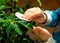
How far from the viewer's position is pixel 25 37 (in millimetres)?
855

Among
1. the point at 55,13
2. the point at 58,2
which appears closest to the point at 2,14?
the point at 55,13

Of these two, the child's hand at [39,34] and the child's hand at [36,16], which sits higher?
Result: the child's hand at [36,16]

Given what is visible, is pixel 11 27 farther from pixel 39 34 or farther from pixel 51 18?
pixel 51 18

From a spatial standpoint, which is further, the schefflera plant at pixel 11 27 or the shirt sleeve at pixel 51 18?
the shirt sleeve at pixel 51 18

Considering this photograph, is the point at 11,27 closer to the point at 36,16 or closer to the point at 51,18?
the point at 36,16

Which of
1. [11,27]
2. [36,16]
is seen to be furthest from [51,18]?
[11,27]

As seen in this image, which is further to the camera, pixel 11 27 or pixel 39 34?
pixel 39 34

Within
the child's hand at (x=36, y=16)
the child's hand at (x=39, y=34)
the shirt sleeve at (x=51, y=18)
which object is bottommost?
the child's hand at (x=39, y=34)

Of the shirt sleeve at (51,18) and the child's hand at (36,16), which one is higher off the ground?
the child's hand at (36,16)

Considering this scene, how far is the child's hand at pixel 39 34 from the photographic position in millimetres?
836

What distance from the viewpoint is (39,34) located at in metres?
0.84

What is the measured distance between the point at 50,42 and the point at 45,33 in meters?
0.09

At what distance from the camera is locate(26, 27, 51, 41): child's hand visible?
0.84 metres

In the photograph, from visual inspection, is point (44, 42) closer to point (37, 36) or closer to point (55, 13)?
point (37, 36)
